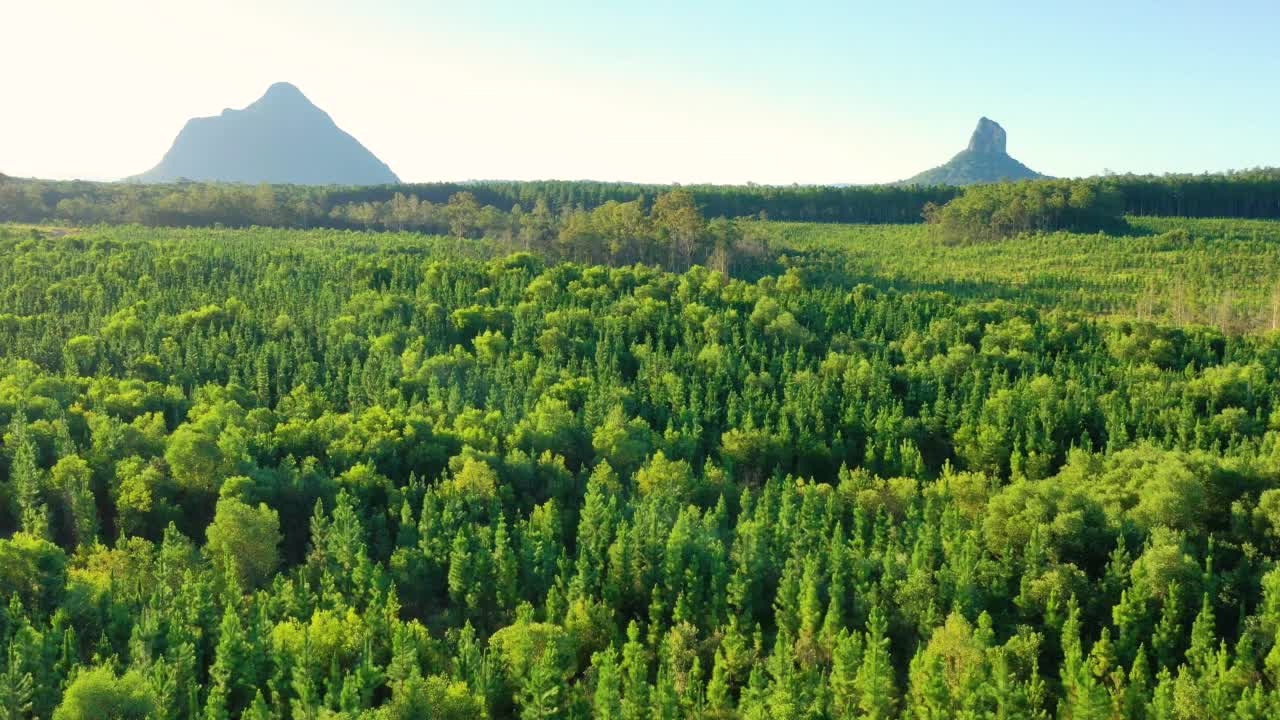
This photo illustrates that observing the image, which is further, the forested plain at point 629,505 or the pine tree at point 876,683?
the forested plain at point 629,505

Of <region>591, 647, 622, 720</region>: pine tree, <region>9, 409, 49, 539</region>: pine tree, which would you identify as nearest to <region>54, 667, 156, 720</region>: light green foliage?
<region>591, 647, 622, 720</region>: pine tree

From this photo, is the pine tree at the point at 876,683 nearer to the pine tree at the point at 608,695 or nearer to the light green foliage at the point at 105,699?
the pine tree at the point at 608,695

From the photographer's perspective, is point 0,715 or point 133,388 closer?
point 0,715

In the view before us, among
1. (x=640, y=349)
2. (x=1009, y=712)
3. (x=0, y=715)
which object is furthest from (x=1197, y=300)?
(x=0, y=715)

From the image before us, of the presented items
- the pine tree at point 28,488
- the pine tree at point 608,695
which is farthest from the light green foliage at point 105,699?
the pine tree at point 28,488

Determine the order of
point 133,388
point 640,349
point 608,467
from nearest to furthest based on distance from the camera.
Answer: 1. point 608,467
2. point 133,388
3. point 640,349

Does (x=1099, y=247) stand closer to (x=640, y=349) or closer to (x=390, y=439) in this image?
(x=640, y=349)

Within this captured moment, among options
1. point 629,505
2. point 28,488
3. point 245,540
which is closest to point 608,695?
point 629,505

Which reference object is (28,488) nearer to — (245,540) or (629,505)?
(245,540)

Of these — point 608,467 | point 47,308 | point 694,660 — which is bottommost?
point 694,660

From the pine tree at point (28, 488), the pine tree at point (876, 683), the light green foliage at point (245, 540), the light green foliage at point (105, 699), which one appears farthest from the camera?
the pine tree at point (28, 488)
